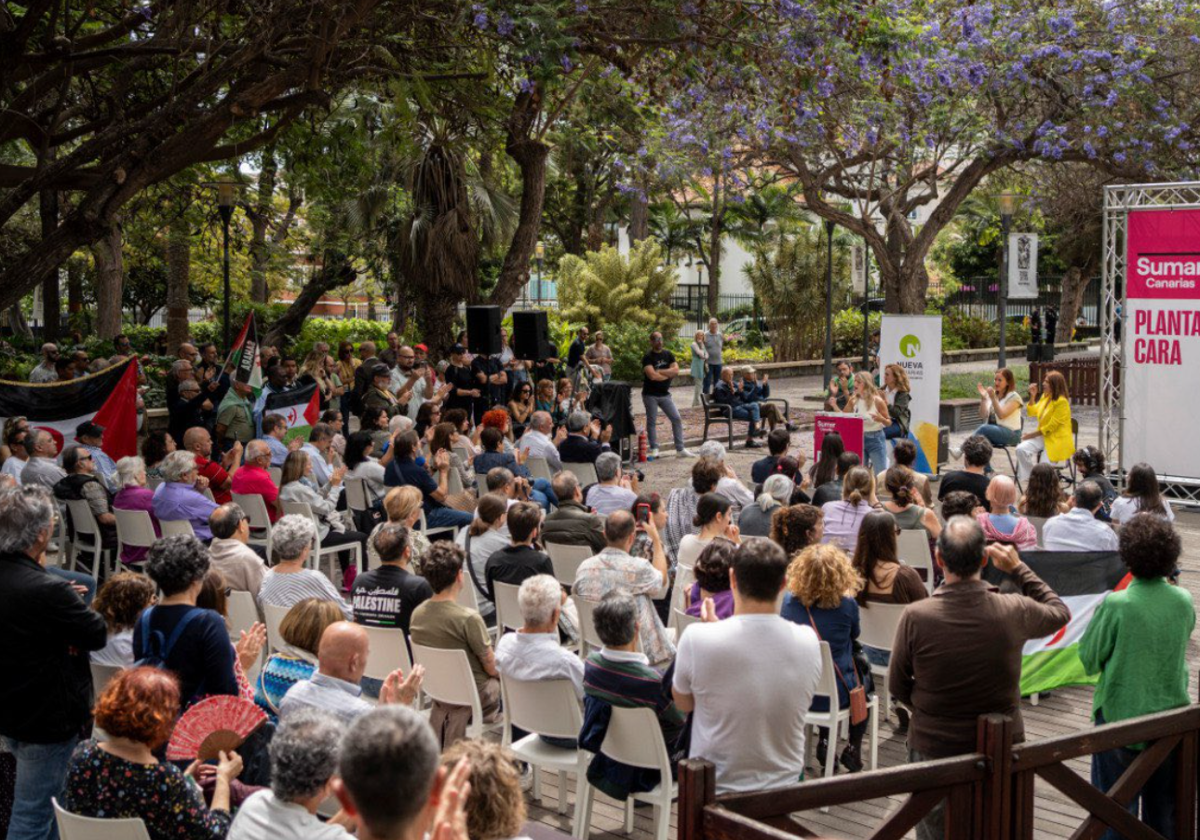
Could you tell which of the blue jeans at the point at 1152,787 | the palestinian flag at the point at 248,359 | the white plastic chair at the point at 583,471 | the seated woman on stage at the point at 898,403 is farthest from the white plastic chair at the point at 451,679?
the seated woman on stage at the point at 898,403

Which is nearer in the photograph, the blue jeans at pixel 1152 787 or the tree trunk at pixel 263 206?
the blue jeans at pixel 1152 787

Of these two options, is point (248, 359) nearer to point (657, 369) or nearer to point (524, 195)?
point (657, 369)

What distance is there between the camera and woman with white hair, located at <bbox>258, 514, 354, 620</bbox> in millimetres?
6270

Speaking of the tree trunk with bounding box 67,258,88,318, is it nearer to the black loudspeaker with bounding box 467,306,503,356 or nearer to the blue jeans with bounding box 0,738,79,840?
the black loudspeaker with bounding box 467,306,503,356

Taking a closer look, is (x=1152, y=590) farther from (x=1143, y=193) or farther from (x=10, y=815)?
(x=1143, y=193)

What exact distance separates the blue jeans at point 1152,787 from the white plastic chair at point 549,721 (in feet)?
6.75

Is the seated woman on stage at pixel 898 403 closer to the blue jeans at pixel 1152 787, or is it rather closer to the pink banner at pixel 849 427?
the pink banner at pixel 849 427

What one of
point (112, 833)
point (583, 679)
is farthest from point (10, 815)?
point (583, 679)

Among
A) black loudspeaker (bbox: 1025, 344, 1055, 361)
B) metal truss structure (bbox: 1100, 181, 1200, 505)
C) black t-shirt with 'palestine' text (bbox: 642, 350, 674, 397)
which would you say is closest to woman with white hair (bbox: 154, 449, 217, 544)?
black t-shirt with 'palestine' text (bbox: 642, 350, 674, 397)

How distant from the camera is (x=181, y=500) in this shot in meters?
8.63

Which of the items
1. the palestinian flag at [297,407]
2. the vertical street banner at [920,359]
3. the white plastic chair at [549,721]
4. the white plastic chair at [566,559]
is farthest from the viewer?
the vertical street banner at [920,359]

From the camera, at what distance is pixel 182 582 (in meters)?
4.78

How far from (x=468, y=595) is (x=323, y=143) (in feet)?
25.7

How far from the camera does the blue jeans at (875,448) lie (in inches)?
515
